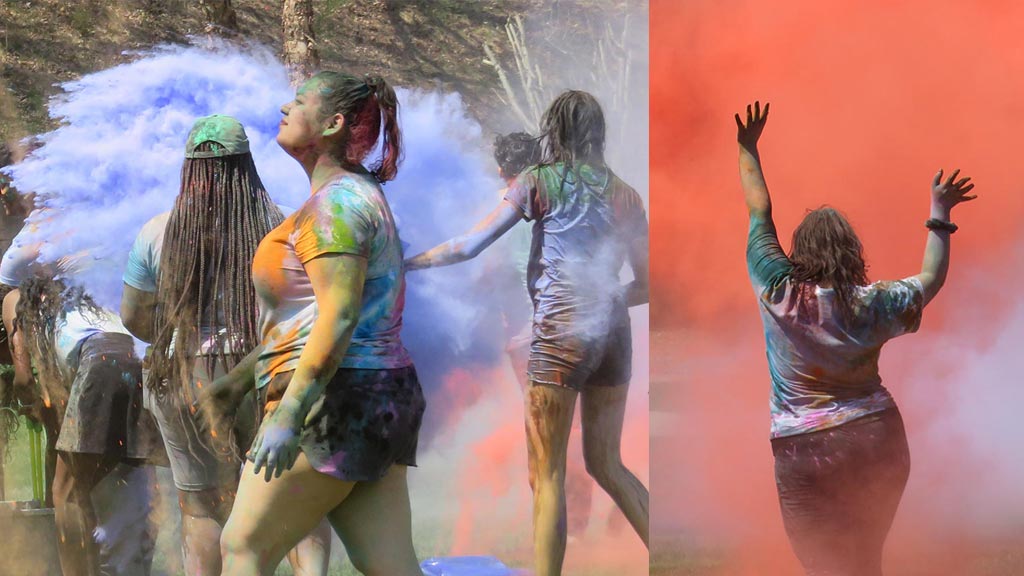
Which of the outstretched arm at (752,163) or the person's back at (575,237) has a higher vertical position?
the outstretched arm at (752,163)

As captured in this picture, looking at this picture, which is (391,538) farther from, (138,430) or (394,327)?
Answer: (138,430)

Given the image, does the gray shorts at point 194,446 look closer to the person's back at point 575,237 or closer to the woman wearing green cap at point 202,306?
the woman wearing green cap at point 202,306

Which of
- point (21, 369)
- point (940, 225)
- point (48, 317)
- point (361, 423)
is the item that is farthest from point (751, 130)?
point (21, 369)

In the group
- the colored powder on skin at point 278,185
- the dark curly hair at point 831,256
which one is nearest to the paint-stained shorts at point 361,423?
the colored powder on skin at point 278,185

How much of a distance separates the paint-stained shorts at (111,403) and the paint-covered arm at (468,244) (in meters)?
1.10

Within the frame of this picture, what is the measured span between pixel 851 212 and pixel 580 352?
45.7 inches

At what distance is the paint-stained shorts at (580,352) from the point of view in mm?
5047

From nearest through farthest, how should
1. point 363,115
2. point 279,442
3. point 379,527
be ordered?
point 279,442 → point 379,527 → point 363,115

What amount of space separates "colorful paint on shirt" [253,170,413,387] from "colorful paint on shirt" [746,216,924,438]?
1.42 m

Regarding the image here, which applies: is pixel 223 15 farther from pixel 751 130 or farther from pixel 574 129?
pixel 751 130

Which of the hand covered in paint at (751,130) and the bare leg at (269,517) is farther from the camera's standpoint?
the hand covered in paint at (751,130)

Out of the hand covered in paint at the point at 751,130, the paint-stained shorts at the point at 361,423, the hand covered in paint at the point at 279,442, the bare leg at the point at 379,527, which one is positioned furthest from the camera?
the hand covered in paint at the point at 751,130

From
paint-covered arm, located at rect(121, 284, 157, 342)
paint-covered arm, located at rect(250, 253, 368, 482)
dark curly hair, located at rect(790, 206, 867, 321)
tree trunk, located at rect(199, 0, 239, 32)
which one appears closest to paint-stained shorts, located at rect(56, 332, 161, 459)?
paint-covered arm, located at rect(121, 284, 157, 342)

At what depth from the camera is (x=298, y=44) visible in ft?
16.8
